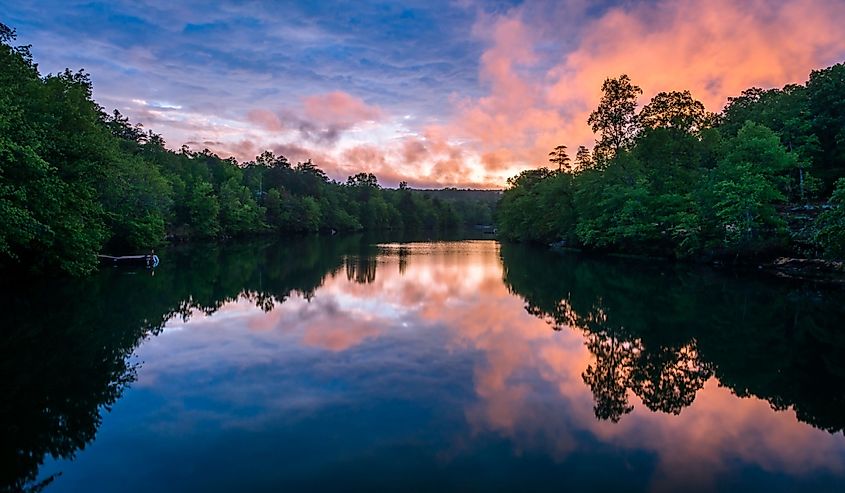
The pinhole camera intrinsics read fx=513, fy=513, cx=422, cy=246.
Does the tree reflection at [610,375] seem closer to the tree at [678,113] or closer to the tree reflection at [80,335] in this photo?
the tree reflection at [80,335]

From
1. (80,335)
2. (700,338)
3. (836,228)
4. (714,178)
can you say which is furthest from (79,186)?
(714,178)

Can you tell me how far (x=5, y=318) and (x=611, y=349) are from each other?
1649 cm

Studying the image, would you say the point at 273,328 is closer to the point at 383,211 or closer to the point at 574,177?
the point at 574,177

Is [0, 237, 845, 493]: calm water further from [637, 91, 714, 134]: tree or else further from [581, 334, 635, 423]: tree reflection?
[637, 91, 714, 134]: tree

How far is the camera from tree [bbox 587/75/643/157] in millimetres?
44719

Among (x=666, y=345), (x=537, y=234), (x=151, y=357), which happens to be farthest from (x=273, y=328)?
(x=537, y=234)

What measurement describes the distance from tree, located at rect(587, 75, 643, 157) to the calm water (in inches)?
1124

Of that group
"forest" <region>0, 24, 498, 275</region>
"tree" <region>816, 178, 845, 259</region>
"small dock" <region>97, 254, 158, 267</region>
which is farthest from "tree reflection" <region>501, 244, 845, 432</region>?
"small dock" <region>97, 254, 158, 267</region>

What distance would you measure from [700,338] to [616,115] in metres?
35.8

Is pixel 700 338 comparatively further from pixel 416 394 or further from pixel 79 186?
pixel 79 186

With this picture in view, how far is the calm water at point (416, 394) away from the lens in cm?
646

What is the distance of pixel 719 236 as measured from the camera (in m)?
31.5

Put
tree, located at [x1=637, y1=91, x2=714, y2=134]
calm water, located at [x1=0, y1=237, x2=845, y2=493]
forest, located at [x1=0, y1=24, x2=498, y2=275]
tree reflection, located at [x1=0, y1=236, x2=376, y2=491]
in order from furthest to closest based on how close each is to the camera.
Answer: tree, located at [x1=637, y1=91, x2=714, y2=134] → forest, located at [x1=0, y1=24, x2=498, y2=275] → tree reflection, located at [x1=0, y1=236, x2=376, y2=491] → calm water, located at [x1=0, y1=237, x2=845, y2=493]

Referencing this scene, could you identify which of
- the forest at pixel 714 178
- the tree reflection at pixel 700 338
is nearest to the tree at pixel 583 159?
the forest at pixel 714 178
